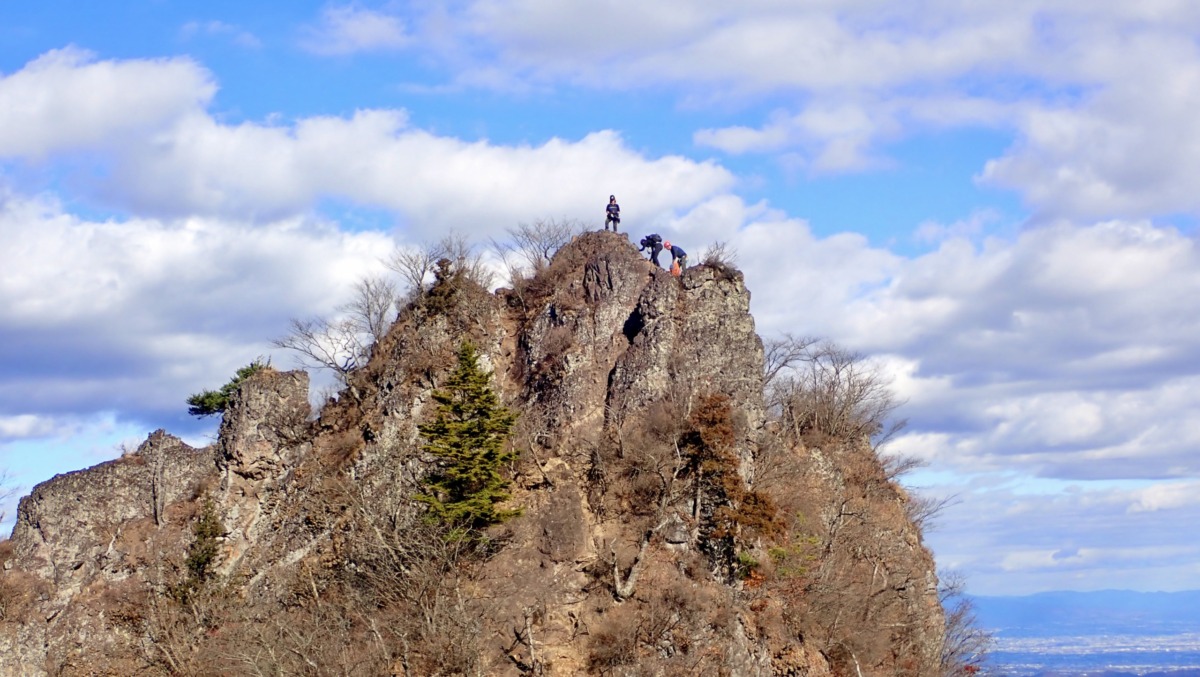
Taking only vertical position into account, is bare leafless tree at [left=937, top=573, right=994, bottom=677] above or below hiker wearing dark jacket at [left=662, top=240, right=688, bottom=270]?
below

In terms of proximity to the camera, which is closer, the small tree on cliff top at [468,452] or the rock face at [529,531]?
the rock face at [529,531]

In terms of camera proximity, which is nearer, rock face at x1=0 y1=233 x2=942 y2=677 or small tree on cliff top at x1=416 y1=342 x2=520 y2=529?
rock face at x1=0 y1=233 x2=942 y2=677

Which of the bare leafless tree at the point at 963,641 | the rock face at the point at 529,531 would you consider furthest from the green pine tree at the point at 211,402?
the bare leafless tree at the point at 963,641

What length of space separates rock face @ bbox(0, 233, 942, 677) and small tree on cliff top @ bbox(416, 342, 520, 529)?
1370 millimetres

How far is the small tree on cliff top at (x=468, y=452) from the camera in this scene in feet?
171

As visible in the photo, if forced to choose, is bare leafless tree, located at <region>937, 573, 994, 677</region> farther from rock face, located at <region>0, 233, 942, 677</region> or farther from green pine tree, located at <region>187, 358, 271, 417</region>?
green pine tree, located at <region>187, 358, 271, 417</region>

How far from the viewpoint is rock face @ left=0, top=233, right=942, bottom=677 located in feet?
167

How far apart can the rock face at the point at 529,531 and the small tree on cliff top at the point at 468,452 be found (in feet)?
4.50

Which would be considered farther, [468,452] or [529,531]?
[529,531]

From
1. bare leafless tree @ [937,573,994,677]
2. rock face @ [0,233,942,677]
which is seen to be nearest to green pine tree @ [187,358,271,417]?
rock face @ [0,233,942,677]

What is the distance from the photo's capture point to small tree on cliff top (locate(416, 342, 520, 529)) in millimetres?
52156

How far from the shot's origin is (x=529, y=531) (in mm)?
54500

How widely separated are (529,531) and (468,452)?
5074 mm

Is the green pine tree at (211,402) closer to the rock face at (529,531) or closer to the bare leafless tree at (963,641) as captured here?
the rock face at (529,531)
